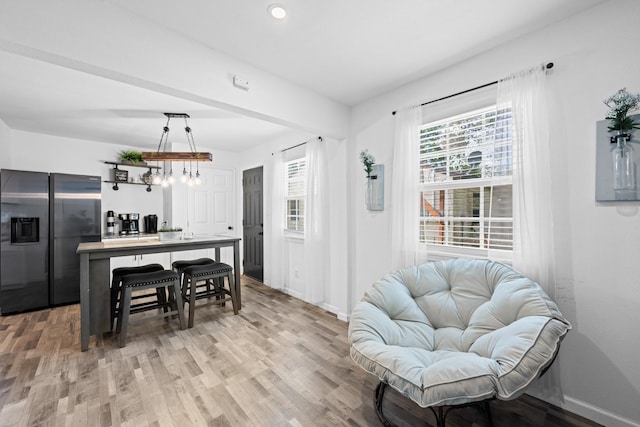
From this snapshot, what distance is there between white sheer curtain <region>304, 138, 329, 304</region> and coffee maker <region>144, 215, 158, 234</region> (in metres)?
3.11

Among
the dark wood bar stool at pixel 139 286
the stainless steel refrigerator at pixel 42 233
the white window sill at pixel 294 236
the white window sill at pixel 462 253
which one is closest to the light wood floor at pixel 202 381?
the dark wood bar stool at pixel 139 286

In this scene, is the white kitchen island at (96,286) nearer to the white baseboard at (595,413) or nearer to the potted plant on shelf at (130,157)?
the potted plant on shelf at (130,157)

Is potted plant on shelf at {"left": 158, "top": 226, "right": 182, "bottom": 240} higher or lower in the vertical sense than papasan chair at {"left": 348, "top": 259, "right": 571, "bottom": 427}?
higher

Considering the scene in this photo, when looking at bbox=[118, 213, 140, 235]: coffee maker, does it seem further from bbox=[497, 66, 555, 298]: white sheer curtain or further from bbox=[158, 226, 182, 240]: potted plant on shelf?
bbox=[497, 66, 555, 298]: white sheer curtain

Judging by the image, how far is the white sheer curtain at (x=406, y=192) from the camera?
2457 millimetres

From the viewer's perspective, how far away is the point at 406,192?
2482 mm

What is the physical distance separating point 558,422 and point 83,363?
3518 millimetres

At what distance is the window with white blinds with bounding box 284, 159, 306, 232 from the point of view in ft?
13.5

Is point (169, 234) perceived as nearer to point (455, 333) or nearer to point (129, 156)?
point (129, 156)

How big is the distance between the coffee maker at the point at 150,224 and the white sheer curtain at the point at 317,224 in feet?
10.2

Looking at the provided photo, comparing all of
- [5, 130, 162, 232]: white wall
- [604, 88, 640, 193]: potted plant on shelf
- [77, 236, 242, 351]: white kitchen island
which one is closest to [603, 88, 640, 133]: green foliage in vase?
[604, 88, 640, 193]: potted plant on shelf

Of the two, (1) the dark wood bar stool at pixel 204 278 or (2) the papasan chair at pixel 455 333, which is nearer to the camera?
(2) the papasan chair at pixel 455 333

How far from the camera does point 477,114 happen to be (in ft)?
7.25

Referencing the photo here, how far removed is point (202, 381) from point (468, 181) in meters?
2.63
